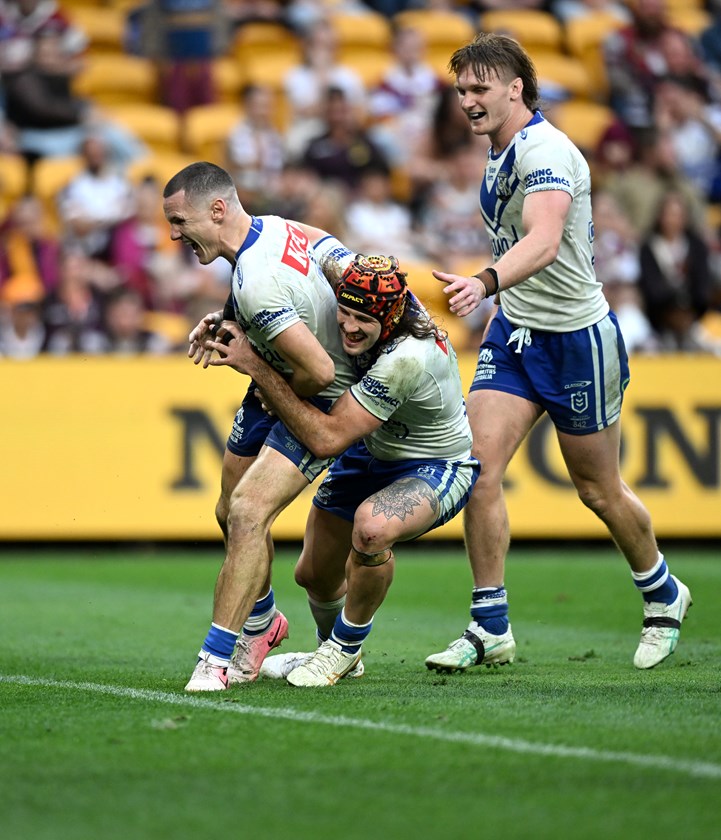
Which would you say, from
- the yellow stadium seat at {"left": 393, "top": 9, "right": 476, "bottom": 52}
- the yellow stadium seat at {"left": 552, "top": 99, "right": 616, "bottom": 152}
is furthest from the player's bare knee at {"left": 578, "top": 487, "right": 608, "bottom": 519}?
the yellow stadium seat at {"left": 393, "top": 9, "right": 476, "bottom": 52}

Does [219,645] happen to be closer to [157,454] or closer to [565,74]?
[157,454]

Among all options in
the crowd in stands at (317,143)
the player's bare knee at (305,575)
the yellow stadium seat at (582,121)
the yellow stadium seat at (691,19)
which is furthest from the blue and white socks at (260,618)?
the yellow stadium seat at (691,19)

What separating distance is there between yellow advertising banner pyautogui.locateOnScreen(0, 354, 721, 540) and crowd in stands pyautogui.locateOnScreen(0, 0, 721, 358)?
0.63 m

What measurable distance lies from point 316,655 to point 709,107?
12657 millimetres

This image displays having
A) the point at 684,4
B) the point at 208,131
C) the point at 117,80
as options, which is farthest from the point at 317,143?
the point at 684,4

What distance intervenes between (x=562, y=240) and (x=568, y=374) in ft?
1.99

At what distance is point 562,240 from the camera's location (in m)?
6.86

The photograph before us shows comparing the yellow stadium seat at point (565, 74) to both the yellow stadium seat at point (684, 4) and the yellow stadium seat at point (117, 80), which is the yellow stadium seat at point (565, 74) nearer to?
the yellow stadium seat at point (684, 4)

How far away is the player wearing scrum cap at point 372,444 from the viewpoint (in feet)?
19.4

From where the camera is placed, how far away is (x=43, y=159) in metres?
15.6

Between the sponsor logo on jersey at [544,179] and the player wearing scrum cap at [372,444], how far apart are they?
850 millimetres

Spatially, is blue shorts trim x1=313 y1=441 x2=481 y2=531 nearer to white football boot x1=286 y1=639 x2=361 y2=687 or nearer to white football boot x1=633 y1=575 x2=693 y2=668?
white football boot x1=286 y1=639 x2=361 y2=687

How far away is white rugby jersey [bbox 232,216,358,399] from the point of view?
5.75 m

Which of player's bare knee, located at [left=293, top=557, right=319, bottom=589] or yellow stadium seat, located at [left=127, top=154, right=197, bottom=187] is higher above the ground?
yellow stadium seat, located at [left=127, top=154, right=197, bottom=187]
